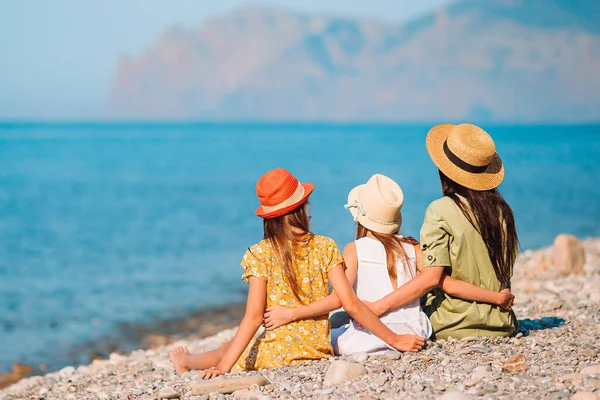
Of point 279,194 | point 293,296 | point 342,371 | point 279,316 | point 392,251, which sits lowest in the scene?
point 342,371

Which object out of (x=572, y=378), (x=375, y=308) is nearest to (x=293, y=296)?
(x=375, y=308)

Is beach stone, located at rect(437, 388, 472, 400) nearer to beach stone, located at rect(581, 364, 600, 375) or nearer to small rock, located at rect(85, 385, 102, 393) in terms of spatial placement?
beach stone, located at rect(581, 364, 600, 375)

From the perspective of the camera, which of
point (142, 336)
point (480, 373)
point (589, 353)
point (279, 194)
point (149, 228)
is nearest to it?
point (480, 373)

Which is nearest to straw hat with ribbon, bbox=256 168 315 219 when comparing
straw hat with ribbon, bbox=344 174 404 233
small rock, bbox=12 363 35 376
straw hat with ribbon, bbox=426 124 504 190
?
straw hat with ribbon, bbox=344 174 404 233

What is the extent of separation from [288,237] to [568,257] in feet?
20.3

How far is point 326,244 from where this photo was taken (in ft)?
16.0

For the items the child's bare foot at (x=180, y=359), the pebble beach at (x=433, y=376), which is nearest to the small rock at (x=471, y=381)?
the pebble beach at (x=433, y=376)

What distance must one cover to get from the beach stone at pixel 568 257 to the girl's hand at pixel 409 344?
223 inches

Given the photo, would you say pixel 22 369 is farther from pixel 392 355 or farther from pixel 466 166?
pixel 466 166

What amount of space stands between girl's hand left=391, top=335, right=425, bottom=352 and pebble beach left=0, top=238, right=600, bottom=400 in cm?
5

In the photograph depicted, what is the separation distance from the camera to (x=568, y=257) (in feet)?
32.6

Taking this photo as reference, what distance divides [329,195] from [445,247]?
26979 millimetres

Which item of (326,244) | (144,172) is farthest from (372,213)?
(144,172)

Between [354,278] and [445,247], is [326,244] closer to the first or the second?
[354,278]
